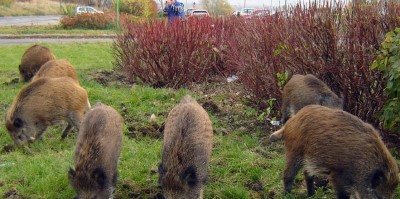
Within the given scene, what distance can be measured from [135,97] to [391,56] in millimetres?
5190

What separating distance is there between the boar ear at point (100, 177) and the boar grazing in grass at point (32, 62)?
25.2ft

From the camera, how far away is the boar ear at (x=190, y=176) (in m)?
4.53

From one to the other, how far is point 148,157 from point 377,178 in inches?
116

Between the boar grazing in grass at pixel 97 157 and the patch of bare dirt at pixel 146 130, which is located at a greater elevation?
the boar grazing in grass at pixel 97 157

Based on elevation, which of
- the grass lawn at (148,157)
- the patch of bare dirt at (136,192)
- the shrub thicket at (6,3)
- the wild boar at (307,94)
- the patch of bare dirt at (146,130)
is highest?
the shrub thicket at (6,3)

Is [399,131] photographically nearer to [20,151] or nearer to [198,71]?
[20,151]

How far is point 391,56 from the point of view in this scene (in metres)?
5.47

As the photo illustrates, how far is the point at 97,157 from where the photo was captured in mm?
4906

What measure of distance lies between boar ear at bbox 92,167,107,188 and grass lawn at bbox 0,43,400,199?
0.76 m

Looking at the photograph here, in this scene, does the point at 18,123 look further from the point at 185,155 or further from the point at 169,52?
the point at 169,52

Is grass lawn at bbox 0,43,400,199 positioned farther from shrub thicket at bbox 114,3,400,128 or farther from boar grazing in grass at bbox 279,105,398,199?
shrub thicket at bbox 114,3,400,128

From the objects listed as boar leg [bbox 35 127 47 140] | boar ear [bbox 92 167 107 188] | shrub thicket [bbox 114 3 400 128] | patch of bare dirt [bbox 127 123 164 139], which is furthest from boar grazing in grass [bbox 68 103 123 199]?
shrub thicket [bbox 114 3 400 128]

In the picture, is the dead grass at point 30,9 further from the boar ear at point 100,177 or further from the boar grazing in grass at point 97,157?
the boar ear at point 100,177

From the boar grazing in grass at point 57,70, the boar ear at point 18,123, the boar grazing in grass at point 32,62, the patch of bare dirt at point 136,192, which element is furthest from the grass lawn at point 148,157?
the boar grazing in grass at point 32,62
